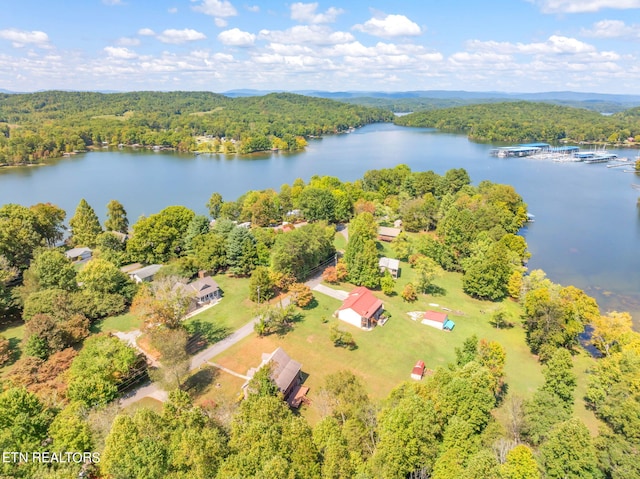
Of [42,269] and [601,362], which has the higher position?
[42,269]

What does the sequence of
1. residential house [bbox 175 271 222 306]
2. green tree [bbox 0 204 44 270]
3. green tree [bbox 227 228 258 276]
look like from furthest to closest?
green tree [bbox 227 228 258 276], green tree [bbox 0 204 44 270], residential house [bbox 175 271 222 306]

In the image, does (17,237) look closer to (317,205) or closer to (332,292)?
(332,292)

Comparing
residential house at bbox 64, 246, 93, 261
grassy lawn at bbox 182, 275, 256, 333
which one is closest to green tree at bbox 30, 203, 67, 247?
residential house at bbox 64, 246, 93, 261

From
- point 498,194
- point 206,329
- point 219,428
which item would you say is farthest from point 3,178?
point 498,194

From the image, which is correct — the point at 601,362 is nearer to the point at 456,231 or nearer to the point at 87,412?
the point at 456,231

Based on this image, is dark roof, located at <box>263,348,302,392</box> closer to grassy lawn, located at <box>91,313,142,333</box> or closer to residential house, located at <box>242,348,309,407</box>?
residential house, located at <box>242,348,309,407</box>
